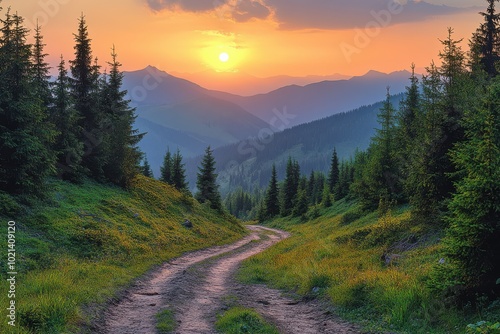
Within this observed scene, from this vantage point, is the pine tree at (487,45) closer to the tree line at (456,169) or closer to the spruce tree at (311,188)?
the tree line at (456,169)

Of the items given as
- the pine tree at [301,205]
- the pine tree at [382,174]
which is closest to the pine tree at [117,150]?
the pine tree at [382,174]

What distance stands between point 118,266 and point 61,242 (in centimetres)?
356

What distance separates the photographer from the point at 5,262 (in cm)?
1462

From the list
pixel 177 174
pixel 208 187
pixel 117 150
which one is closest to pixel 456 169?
pixel 117 150

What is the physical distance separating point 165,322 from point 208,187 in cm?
4541

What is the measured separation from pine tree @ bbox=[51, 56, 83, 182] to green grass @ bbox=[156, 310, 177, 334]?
73.8ft

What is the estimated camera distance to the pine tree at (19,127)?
19.2m

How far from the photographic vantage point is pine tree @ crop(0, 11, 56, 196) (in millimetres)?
19250

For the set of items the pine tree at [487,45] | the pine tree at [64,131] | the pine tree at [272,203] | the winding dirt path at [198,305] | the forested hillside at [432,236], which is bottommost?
the pine tree at [272,203]

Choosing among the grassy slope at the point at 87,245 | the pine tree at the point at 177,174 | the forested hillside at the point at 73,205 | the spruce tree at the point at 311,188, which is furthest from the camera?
the spruce tree at the point at 311,188

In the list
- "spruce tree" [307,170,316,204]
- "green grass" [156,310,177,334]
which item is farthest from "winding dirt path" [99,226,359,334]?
"spruce tree" [307,170,316,204]

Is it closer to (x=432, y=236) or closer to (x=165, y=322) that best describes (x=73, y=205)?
(x=165, y=322)

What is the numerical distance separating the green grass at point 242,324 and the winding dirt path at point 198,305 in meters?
0.35

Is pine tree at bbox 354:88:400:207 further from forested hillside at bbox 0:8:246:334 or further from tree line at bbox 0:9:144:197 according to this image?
tree line at bbox 0:9:144:197
